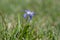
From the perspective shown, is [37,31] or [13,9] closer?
[37,31]

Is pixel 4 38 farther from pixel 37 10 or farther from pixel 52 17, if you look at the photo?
pixel 37 10

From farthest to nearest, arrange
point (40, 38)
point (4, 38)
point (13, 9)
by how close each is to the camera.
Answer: point (13, 9)
point (40, 38)
point (4, 38)

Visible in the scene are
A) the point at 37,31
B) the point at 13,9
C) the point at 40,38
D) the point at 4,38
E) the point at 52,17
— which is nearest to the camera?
the point at 4,38

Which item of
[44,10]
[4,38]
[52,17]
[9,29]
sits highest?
[44,10]

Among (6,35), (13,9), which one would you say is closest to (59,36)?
(6,35)

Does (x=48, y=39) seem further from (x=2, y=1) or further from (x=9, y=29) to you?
(x=2, y=1)

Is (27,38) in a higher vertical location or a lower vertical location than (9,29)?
lower

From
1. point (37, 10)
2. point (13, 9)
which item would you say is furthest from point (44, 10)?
point (13, 9)
